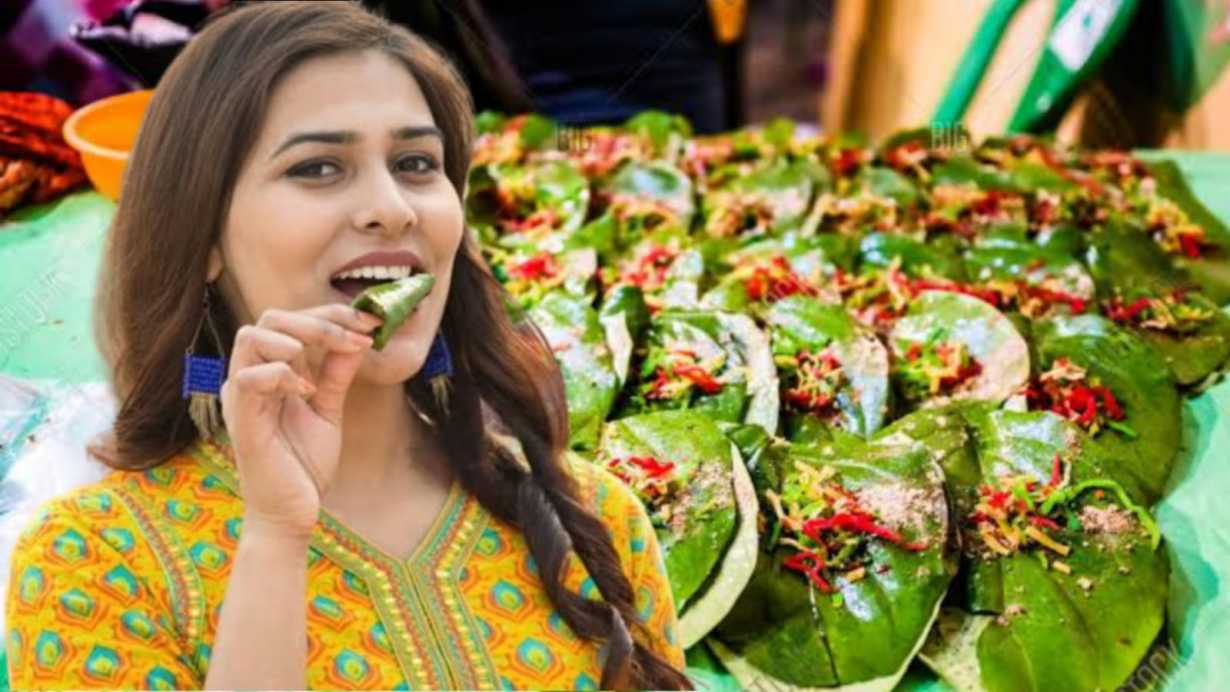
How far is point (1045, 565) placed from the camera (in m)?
1.42

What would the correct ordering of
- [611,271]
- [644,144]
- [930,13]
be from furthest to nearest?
[930,13] < [644,144] < [611,271]

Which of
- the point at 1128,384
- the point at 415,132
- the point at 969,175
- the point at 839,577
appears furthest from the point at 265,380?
the point at 969,175

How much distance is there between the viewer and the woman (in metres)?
0.95

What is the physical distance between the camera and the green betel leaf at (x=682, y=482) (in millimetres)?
1313

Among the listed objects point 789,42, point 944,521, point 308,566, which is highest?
point 308,566

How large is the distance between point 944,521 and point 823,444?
148 millimetres

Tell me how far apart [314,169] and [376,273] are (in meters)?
0.08

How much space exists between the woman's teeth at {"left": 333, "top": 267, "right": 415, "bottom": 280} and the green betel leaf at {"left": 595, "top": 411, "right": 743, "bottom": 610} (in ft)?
1.17

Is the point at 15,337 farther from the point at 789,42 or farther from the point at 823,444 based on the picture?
the point at 789,42

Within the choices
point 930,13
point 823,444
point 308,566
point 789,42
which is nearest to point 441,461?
point 308,566

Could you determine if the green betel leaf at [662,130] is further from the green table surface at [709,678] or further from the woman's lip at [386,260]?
the woman's lip at [386,260]

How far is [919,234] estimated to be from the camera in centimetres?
208

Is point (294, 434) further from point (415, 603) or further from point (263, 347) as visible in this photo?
point (415, 603)

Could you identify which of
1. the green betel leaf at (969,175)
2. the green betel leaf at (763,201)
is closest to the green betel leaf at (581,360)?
the green betel leaf at (763,201)
